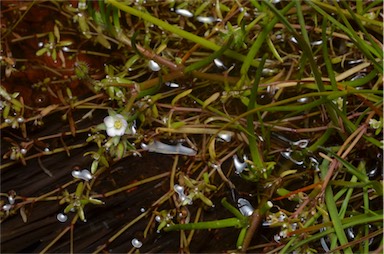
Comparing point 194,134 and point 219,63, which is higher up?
point 219,63

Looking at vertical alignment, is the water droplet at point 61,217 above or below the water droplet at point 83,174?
below

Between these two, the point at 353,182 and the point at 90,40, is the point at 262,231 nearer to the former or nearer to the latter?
the point at 353,182

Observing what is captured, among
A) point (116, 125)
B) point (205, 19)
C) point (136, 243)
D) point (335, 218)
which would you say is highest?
point (205, 19)

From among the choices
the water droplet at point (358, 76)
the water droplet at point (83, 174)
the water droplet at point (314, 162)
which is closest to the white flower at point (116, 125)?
the water droplet at point (83, 174)

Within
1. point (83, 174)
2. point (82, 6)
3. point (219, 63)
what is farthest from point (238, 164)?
point (82, 6)

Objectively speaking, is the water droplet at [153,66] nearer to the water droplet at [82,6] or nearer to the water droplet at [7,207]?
the water droplet at [82,6]

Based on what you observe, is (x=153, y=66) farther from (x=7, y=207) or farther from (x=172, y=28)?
(x=7, y=207)

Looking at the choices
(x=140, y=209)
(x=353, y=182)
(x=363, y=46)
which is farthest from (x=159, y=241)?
(x=363, y=46)
